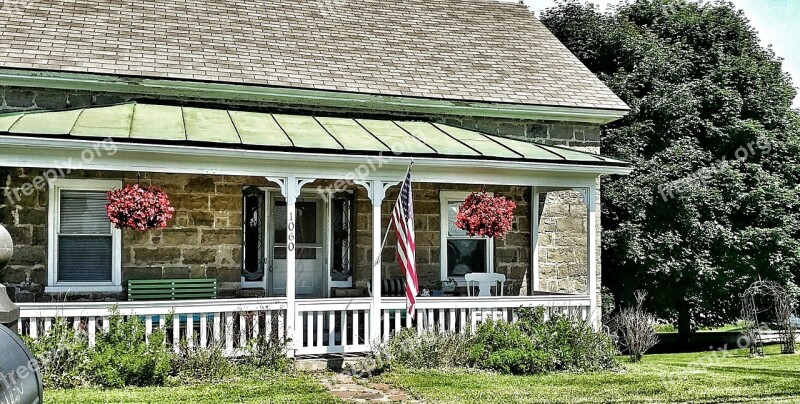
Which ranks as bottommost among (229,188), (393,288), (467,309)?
(467,309)

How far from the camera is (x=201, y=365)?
10.6 metres

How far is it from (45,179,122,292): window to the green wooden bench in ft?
0.98

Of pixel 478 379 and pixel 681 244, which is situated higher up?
pixel 681 244

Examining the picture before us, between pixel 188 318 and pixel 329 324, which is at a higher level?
pixel 188 318

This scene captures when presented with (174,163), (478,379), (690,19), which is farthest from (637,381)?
(690,19)

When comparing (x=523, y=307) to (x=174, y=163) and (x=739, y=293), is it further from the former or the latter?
(x=739, y=293)

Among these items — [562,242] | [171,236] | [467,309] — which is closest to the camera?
[467,309]

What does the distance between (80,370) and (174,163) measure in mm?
2859

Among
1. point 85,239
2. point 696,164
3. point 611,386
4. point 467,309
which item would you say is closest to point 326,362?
point 467,309

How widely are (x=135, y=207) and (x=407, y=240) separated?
362cm

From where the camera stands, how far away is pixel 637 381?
11.0m

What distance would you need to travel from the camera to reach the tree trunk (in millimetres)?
18812

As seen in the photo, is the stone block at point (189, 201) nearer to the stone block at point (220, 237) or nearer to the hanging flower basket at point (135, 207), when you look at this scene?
the stone block at point (220, 237)

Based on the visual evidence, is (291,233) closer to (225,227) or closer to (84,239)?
(225,227)
